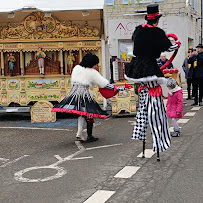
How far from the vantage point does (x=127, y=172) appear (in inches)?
187

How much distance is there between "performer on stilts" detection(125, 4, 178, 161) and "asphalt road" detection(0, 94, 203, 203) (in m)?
0.45

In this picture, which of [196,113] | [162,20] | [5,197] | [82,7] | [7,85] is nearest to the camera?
[5,197]

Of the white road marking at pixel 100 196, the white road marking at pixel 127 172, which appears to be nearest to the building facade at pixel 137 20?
the white road marking at pixel 127 172

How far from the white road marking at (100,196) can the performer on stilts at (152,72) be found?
1433mm

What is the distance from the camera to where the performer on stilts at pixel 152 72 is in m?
5.12

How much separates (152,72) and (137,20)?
1890 centimetres

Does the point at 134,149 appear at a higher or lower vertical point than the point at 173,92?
lower

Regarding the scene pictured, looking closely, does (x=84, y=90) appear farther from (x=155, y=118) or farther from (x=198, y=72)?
(x=198, y=72)


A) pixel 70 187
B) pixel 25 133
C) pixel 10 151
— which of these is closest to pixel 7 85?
pixel 25 133

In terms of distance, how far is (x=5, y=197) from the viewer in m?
3.98

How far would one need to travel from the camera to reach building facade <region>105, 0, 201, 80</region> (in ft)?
75.8

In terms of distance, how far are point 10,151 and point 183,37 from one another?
18886mm

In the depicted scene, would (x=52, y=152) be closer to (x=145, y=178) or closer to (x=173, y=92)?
(x=145, y=178)

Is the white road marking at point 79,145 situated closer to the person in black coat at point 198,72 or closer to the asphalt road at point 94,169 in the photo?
the asphalt road at point 94,169
